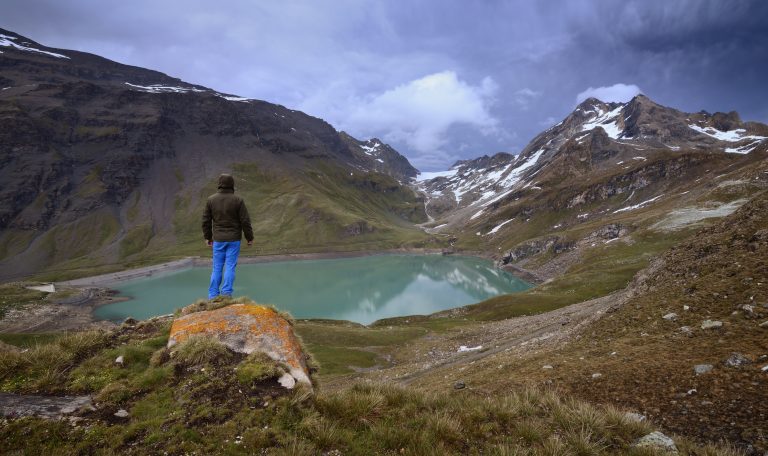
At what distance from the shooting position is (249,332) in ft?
34.5

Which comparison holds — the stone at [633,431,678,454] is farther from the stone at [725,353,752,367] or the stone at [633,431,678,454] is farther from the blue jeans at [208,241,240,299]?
the blue jeans at [208,241,240,299]

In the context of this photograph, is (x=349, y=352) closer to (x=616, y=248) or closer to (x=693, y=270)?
(x=693, y=270)

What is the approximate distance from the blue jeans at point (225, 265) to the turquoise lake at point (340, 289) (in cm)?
6998

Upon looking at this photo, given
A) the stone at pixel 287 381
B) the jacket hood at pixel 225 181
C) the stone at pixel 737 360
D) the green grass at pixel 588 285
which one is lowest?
the green grass at pixel 588 285

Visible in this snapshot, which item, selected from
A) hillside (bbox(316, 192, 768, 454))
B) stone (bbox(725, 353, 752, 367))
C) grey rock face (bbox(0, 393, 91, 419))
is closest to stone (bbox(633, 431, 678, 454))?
hillside (bbox(316, 192, 768, 454))

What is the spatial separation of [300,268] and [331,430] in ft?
637

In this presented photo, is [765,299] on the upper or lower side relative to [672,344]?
upper

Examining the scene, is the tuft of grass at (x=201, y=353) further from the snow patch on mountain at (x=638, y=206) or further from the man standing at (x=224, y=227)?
the snow patch on mountain at (x=638, y=206)

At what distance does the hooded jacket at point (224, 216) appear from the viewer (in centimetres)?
1377

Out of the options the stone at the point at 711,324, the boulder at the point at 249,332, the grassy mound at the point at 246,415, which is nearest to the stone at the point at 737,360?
the stone at the point at 711,324

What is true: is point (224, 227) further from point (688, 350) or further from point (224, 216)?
point (688, 350)

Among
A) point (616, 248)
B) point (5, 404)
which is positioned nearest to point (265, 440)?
point (5, 404)

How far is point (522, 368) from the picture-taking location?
1830cm

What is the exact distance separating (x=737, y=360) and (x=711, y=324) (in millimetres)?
4238
